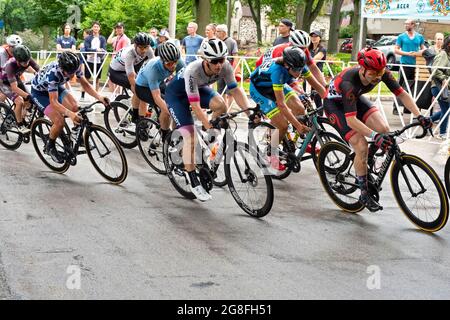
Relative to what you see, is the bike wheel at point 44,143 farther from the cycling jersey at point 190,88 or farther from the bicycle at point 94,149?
the cycling jersey at point 190,88

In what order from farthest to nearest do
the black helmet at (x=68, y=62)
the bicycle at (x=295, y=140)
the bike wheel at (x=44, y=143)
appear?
the bike wheel at (x=44, y=143)
the black helmet at (x=68, y=62)
the bicycle at (x=295, y=140)

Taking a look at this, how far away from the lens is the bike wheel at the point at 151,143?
10.5m

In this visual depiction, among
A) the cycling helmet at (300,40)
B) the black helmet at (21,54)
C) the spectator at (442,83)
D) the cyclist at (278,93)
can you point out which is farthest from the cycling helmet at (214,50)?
the spectator at (442,83)

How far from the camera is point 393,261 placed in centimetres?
662

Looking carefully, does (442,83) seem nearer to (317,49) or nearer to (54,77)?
(317,49)

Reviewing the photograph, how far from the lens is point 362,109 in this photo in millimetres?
8531

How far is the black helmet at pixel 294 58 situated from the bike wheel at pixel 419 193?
1942mm

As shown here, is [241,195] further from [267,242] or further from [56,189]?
[56,189]

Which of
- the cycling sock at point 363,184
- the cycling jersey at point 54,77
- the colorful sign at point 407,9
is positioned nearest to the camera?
the cycling sock at point 363,184

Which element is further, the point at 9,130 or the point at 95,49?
the point at 95,49

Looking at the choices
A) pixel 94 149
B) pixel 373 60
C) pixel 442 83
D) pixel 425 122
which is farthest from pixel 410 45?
pixel 425 122

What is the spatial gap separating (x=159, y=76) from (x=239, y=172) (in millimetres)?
2548

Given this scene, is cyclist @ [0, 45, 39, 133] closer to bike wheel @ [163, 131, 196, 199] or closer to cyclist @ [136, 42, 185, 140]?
cyclist @ [136, 42, 185, 140]
